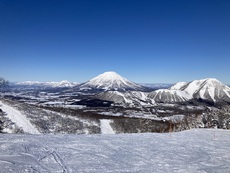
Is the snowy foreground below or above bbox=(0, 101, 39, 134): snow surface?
above

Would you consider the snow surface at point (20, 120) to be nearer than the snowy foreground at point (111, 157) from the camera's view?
No

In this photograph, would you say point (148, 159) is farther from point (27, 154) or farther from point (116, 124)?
point (116, 124)

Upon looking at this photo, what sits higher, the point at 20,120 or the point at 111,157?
the point at 111,157

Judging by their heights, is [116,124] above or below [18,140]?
below

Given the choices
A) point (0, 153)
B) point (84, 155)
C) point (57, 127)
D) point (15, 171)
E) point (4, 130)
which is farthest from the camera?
point (57, 127)

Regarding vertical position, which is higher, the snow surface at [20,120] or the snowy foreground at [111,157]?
the snowy foreground at [111,157]

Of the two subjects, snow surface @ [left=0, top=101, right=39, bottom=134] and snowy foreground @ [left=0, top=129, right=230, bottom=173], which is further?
snow surface @ [left=0, top=101, right=39, bottom=134]

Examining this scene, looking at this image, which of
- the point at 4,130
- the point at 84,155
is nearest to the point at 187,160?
the point at 84,155

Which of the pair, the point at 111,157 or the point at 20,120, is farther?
the point at 20,120
